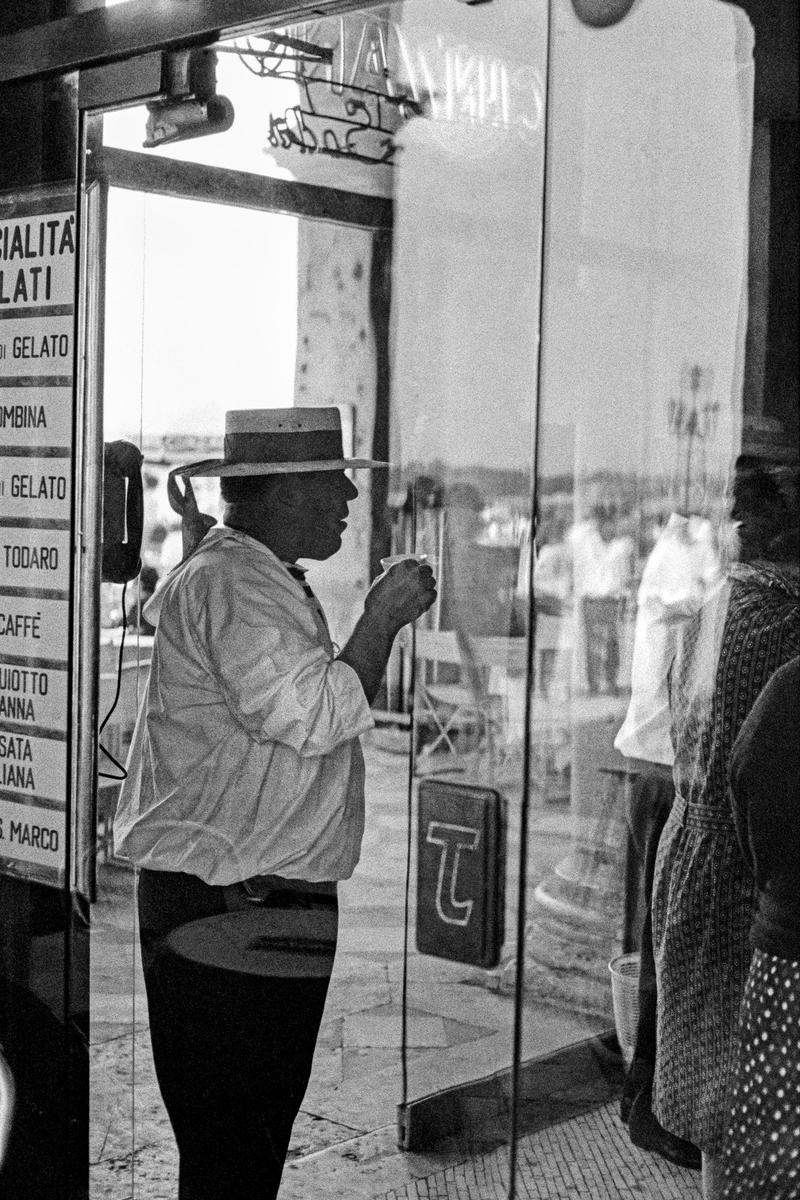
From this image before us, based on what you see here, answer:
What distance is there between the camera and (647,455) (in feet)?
8.63

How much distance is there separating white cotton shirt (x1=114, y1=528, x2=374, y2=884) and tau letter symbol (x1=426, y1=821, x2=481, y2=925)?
14 centimetres

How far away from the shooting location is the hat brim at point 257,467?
2799mm

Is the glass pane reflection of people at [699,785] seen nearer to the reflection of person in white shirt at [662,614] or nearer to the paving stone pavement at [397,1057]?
the reflection of person in white shirt at [662,614]

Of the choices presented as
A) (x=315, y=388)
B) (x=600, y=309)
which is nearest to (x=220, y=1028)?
(x=315, y=388)

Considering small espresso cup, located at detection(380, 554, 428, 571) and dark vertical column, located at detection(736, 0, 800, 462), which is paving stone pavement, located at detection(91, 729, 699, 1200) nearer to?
small espresso cup, located at detection(380, 554, 428, 571)

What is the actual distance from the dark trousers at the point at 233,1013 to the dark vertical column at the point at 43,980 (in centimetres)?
27

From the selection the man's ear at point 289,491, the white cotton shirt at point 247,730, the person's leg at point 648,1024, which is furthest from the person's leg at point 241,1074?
the man's ear at point 289,491

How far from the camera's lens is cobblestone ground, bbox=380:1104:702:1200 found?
8.54ft

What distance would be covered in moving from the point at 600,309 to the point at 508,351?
0.54 feet

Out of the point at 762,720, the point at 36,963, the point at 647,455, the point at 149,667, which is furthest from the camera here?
the point at 36,963

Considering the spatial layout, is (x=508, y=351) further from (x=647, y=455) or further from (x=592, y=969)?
(x=592, y=969)

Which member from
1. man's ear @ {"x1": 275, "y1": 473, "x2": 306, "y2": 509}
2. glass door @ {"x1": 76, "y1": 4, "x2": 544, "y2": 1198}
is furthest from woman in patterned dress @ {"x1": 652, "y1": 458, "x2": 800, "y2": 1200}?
man's ear @ {"x1": 275, "y1": 473, "x2": 306, "y2": 509}

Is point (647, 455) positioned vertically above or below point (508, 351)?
below

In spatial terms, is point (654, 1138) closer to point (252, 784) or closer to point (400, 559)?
point (252, 784)
